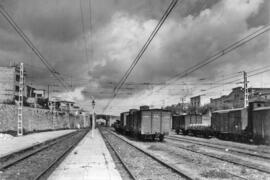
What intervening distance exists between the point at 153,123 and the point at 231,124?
7763mm

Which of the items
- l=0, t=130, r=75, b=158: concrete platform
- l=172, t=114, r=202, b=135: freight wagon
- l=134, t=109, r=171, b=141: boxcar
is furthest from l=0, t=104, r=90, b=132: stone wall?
l=172, t=114, r=202, b=135: freight wagon

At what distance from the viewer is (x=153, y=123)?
2872cm

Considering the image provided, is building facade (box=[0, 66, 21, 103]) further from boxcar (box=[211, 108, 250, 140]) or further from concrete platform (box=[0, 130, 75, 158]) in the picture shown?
boxcar (box=[211, 108, 250, 140])

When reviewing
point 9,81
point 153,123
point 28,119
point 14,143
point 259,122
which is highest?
point 9,81

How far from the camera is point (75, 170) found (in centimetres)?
1144

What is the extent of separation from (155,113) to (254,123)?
8618mm

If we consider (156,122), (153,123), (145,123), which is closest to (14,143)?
(145,123)

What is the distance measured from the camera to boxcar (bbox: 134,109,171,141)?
28547mm

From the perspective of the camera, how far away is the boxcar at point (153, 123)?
93.7 feet

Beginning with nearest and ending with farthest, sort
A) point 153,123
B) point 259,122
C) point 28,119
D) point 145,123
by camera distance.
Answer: point 259,122 → point 145,123 → point 153,123 → point 28,119

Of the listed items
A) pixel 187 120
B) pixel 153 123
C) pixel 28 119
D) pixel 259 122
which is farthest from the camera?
pixel 28 119

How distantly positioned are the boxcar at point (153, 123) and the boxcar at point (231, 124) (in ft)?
20.2

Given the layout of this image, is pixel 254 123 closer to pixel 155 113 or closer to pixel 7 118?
pixel 155 113

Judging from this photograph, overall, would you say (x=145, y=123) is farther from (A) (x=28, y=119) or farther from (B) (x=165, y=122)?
(A) (x=28, y=119)
